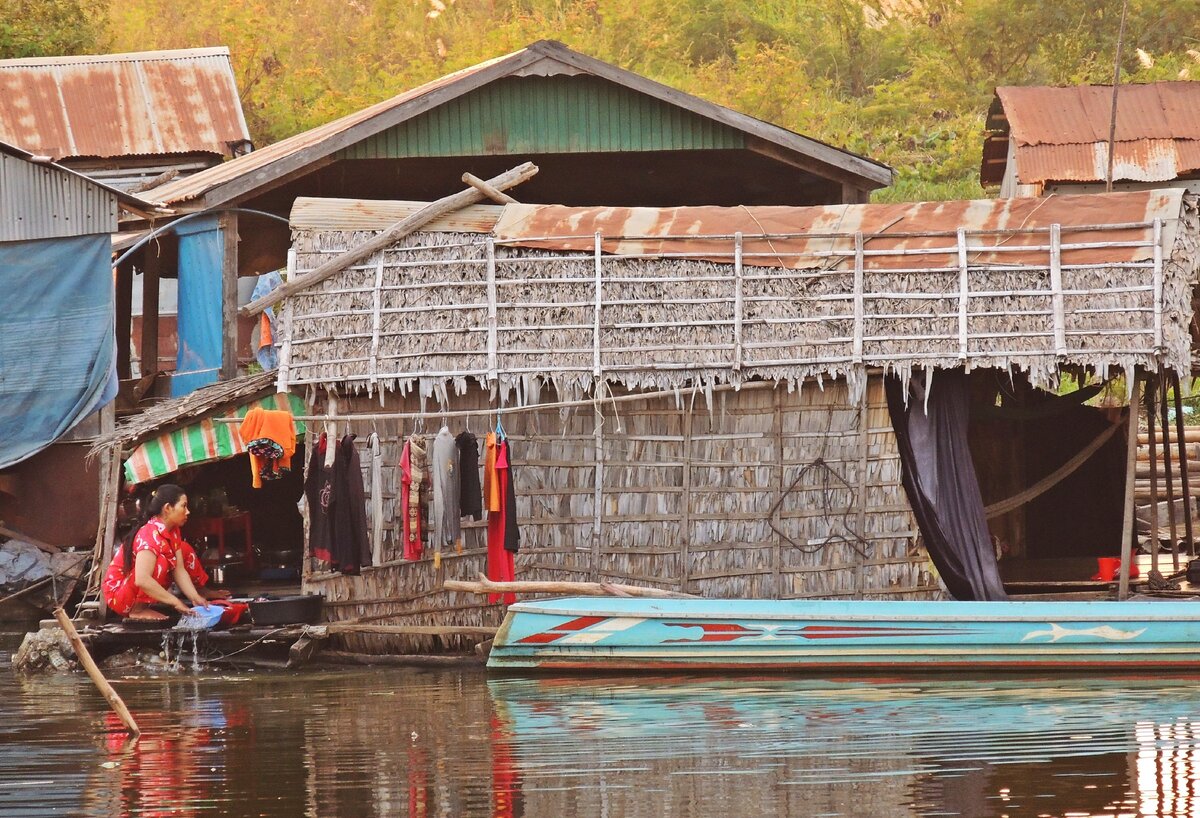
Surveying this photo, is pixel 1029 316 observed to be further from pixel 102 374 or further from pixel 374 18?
pixel 374 18

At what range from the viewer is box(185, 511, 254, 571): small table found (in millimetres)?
15320

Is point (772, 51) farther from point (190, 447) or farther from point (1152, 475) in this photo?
point (190, 447)

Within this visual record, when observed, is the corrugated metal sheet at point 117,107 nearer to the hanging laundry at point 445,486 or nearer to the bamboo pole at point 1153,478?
the hanging laundry at point 445,486

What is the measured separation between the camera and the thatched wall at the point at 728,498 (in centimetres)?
1178

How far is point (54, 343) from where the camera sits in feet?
48.2

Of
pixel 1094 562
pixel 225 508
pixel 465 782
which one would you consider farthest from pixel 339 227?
pixel 1094 562

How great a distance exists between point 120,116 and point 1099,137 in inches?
504

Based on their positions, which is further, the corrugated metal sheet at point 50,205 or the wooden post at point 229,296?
the wooden post at point 229,296

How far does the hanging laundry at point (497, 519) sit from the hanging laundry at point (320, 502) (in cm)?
121

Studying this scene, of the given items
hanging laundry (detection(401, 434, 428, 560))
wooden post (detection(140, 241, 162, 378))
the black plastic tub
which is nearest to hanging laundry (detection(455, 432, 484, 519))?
hanging laundry (detection(401, 434, 428, 560))

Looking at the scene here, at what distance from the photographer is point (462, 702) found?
10.4 metres

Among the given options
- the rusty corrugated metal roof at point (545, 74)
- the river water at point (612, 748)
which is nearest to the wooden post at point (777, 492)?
the river water at point (612, 748)

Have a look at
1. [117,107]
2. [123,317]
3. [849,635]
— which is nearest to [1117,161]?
[849,635]

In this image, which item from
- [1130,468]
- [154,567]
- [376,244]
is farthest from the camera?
[376,244]
